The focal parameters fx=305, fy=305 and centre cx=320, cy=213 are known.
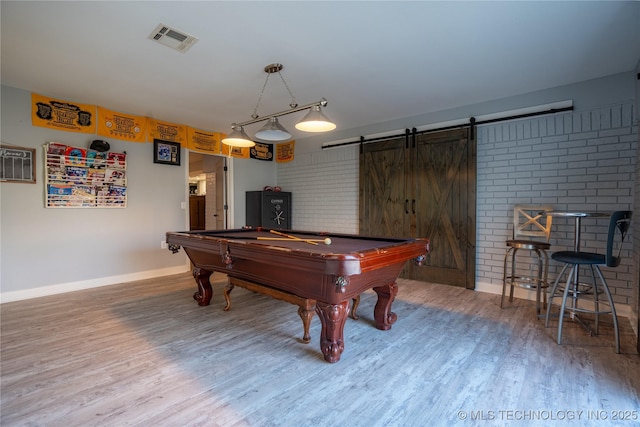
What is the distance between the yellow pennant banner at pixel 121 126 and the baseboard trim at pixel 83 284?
2109 mm

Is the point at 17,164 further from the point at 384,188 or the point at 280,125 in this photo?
the point at 384,188

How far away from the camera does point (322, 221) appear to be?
605 cm

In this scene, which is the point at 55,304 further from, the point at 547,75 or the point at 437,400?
the point at 547,75

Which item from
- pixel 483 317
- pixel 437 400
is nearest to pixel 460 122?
pixel 483 317

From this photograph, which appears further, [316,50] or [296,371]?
[316,50]

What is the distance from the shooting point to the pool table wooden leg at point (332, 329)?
223cm

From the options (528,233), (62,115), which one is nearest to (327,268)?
(528,233)

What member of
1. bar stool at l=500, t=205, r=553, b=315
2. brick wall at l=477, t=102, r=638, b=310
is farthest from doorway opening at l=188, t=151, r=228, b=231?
bar stool at l=500, t=205, r=553, b=315

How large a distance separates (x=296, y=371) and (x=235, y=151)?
191 inches

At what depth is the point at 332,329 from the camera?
2.25m

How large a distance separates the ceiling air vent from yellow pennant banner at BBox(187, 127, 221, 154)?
2819 mm

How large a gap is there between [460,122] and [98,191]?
17.3 ft

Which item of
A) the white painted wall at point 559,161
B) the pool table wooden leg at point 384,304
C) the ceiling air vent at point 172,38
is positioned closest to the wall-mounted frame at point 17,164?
the ceiling air vent at point 172,38

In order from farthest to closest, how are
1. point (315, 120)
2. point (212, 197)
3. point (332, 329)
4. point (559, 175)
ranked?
point (212, 197) < point (559, 175) < point (315, 120) < point (332, 329)
